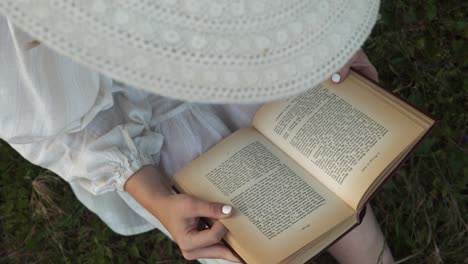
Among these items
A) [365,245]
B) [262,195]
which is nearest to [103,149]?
[262,195]

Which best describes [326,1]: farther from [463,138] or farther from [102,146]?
[463,138]

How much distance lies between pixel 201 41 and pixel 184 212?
1.58 ft

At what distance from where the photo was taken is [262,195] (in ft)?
3.10

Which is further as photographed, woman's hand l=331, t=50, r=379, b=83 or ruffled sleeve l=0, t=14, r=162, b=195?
woman's hand l=331, t=50, r=379, b=83

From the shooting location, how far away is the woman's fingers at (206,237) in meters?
0.88

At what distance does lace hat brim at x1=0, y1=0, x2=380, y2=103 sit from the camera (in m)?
0.49

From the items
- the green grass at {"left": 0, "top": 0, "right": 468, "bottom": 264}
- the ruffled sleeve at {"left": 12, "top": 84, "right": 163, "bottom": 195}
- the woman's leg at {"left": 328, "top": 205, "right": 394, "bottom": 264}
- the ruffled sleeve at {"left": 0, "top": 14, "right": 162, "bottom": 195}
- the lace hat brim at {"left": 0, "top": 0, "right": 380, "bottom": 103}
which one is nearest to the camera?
the lace hat brim at {"left": 0, "top": 0, "right": 380, "bottom": 103}

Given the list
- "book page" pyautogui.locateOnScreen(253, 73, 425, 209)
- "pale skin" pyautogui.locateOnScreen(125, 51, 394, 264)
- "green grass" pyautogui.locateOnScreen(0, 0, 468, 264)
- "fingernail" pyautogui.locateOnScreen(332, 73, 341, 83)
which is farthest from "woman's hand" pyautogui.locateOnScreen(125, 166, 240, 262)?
"green grass" pyautogui.locateOnScreen(0, 0, 468, 264)

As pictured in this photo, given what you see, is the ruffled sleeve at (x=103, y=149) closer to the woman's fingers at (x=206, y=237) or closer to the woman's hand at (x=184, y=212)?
the woman's hand at (x=184, y=212)

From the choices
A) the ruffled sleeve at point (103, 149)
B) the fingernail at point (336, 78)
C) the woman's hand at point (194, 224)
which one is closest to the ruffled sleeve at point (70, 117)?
the ruffled sleeve at point (103, 149)

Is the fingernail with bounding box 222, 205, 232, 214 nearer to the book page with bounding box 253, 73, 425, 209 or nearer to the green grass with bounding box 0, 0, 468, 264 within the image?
the book page with bounding box 253, 73, 425, 209

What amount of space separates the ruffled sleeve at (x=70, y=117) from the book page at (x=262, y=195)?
125 mm

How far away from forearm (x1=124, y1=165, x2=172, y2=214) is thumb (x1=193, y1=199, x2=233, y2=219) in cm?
9

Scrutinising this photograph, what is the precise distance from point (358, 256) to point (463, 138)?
1.60 ft
